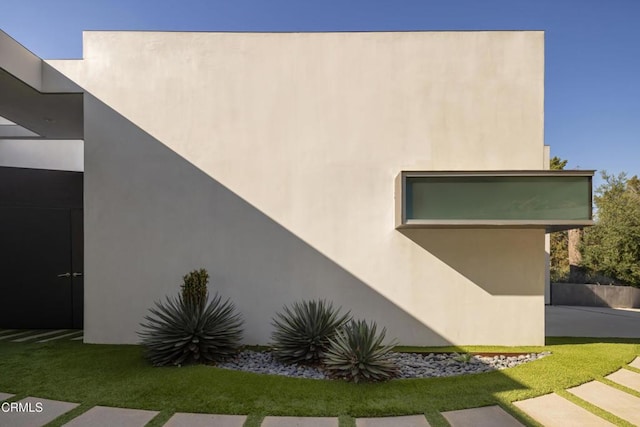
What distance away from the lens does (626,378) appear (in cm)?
491

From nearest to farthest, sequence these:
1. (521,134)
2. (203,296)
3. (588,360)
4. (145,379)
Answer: (145,379)
(588,360)
(203,296)
(521,134)

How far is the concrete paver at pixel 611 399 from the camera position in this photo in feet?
12.6

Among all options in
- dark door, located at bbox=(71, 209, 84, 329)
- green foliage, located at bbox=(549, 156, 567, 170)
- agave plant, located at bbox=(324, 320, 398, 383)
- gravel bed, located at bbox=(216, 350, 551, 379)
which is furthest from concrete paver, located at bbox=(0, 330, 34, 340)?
green foliage, located at bbox=(549, 156, 567, 170)

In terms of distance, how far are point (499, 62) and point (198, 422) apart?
7940 millimetres

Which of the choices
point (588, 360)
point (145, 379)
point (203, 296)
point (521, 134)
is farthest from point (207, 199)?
point (588, 360)

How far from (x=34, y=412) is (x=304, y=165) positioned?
209 inches

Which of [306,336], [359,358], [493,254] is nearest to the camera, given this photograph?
[359,358]

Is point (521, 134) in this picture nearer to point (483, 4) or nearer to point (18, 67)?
point (483, 4)

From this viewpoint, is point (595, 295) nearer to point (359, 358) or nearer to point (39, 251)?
point (359, 358)

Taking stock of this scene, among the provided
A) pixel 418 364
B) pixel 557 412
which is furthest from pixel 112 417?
pixel 557 412

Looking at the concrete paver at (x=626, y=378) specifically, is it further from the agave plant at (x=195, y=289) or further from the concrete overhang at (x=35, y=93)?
the concrete overhang at (x=35, y=93)

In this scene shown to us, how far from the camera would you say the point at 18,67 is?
6.18 meters

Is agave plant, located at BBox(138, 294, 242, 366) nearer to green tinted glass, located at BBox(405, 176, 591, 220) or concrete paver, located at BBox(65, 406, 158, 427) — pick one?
concrete paver, located at BBox(65, 406, 158, 427)

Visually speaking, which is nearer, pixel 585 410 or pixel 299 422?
pixel 299 422
